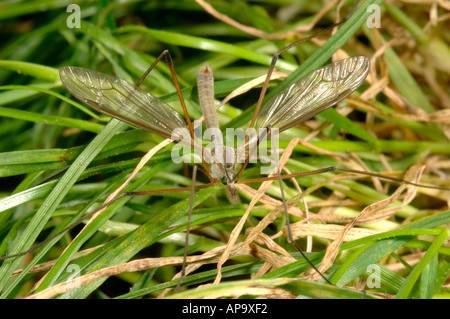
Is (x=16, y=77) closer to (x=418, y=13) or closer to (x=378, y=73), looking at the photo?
(x=378, y=73)

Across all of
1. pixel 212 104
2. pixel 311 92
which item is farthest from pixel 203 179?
pixel 311 92

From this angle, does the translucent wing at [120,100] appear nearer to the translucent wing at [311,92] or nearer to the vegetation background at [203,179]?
the vegetation background at [203,179]

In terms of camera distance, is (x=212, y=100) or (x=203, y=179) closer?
(x=212, y=100)

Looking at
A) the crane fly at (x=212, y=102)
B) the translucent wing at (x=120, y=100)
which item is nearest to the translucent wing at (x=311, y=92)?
the crane fly at (x=212, y=102)

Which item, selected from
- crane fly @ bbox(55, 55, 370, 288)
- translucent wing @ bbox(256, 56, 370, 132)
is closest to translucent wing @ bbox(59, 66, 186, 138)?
crane fly @ bbox(55, 55, 370, 288)

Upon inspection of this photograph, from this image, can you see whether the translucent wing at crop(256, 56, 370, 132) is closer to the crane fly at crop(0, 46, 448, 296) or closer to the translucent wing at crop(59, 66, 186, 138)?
the crane fly at crop(0, 46, 448, 296)

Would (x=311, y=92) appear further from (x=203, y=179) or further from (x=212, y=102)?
(x=203, y=179)
